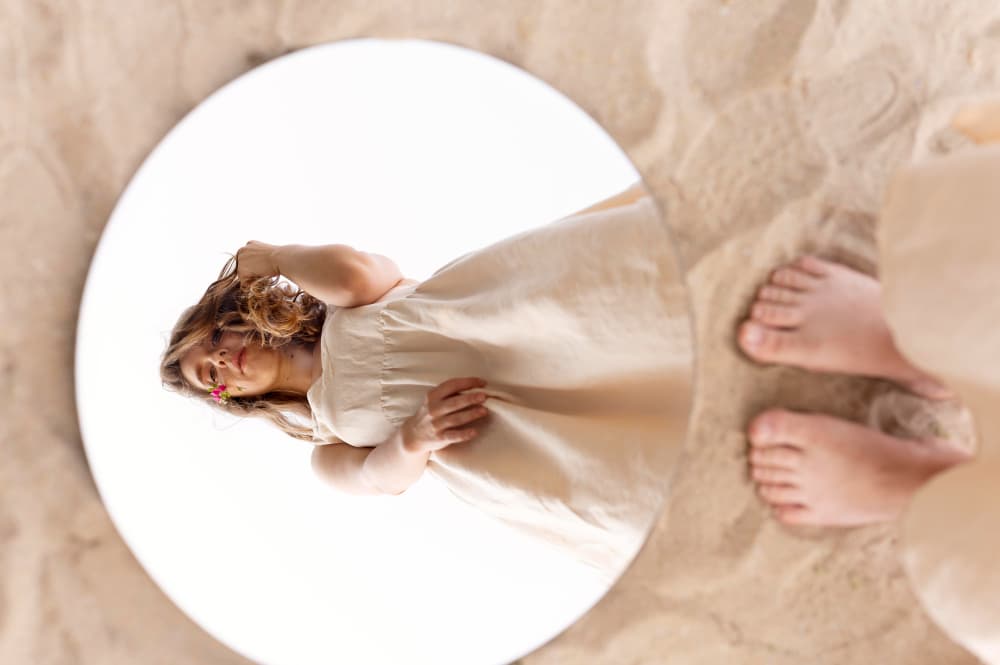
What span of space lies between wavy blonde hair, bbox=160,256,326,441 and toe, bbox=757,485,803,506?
44 cm

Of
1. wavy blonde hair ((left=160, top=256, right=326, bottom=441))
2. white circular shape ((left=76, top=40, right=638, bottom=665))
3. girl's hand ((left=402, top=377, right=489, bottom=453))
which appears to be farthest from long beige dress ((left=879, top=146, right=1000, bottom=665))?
wavy blonde hair ((left=160, top=256, right=326, bottom=441))

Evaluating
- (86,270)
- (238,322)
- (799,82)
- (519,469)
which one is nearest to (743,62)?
(799,82)

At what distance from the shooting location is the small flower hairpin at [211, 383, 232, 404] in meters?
0.71

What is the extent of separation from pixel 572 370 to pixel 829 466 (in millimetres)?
271

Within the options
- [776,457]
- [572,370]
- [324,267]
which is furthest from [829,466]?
[324,267]

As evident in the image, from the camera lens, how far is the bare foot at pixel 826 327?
67 cm

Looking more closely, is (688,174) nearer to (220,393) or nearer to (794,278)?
(794,278)

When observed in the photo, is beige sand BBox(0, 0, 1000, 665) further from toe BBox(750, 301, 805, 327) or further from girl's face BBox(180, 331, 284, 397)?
girl's face BBox(180, 331, 284, 397)

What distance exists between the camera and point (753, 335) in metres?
0.68

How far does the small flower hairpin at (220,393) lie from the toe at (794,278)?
55 cm

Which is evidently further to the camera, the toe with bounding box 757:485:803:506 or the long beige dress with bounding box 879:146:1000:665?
the toe with bounding box 757:485:803:506

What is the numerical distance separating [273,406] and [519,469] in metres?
0.26

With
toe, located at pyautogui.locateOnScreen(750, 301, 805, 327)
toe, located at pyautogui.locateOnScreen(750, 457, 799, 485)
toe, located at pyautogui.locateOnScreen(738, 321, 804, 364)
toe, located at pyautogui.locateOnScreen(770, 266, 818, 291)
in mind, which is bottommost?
toe, located at pyautogui.locateOnScreen(750, 457, 799, 485)

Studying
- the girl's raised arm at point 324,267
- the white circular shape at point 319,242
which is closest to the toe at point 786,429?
the white circular shape at point 319,242
